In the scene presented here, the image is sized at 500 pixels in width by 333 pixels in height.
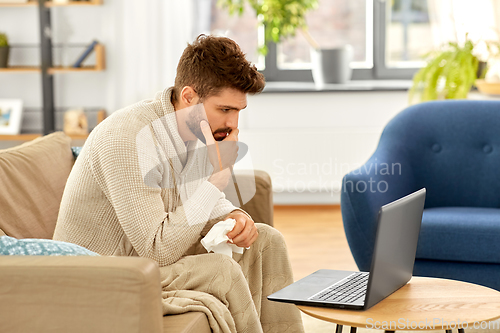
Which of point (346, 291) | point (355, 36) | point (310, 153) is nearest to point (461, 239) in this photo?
point (346, 291)

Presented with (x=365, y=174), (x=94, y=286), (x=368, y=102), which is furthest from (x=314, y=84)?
(x=94, y=286)

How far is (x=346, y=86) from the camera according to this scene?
145 inches

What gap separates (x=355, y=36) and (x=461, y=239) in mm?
2272

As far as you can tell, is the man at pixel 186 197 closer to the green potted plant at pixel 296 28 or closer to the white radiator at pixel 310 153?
the white radiator at pixel 310 153

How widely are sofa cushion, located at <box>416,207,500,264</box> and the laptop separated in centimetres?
69

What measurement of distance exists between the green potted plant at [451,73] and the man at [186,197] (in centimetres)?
190

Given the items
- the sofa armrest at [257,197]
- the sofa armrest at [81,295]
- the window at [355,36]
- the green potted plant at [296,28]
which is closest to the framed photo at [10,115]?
the window at [355,36]

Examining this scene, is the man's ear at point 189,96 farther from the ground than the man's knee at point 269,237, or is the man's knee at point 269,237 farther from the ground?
the man's ear at point 189,96

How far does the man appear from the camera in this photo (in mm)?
1292

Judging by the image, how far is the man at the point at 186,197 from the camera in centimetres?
129

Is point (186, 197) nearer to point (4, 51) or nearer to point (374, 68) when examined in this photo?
point (4, 51)

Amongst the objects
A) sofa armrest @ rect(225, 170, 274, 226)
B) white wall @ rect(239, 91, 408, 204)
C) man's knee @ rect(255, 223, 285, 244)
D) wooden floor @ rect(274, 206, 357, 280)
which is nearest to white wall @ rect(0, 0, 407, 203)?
white wall @ rect(239, 91, 408, 204)

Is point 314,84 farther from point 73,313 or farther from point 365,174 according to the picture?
point 73,313

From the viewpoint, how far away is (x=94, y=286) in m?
0.96
